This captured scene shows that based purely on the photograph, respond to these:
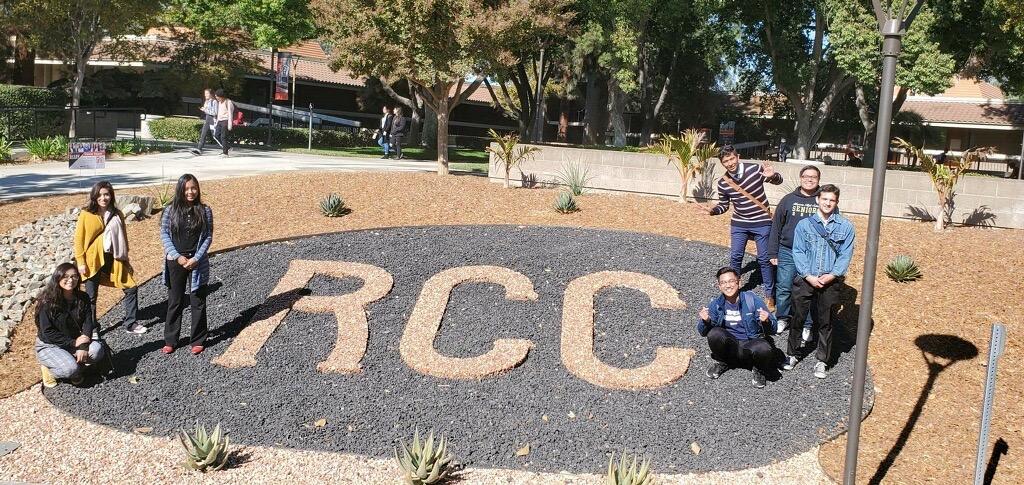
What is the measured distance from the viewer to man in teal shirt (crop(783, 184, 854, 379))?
7.61 metres

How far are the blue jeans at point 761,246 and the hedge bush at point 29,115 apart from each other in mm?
21681

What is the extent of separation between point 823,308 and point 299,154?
72.1ft

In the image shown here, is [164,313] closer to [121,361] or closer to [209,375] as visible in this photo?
[121,361]

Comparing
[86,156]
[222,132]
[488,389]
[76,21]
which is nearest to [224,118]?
[222,132]

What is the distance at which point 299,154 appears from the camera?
27047 millimetres

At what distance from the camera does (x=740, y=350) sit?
303 inches

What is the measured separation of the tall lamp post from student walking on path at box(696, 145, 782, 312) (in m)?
3.28

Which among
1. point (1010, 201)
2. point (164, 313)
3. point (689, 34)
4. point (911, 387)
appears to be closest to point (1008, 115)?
point (689, 34)

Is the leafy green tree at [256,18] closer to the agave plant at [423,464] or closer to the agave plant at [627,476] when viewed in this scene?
the agave plant at [423,464]

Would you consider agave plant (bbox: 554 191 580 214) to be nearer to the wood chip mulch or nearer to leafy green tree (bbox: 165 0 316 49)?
the wood chip mulch

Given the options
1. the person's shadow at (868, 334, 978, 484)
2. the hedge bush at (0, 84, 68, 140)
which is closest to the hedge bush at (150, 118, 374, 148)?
the hedge bush at (0, 84, 68, 140)

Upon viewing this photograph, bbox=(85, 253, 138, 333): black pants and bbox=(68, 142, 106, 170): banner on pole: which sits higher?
bbox=(68, 142, 106, 170): banner on pole

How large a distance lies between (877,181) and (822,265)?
92.0 inches

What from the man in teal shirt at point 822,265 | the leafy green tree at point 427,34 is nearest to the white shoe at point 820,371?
the man in teal shirt at point 822,265
